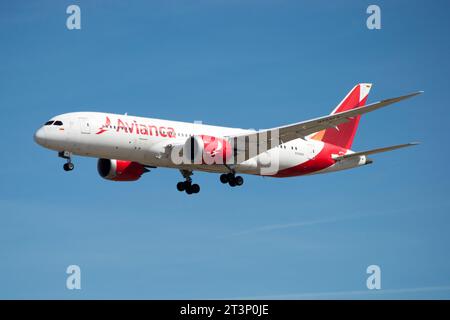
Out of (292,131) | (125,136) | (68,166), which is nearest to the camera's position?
(68,166)

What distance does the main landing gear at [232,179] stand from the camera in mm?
68938

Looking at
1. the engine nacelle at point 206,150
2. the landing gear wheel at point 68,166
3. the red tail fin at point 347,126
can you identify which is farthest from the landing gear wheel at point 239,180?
the landing gear wheel at point 68,166

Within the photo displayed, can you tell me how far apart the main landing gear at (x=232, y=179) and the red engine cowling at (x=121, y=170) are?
5878 millimetres

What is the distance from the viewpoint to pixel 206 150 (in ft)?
215

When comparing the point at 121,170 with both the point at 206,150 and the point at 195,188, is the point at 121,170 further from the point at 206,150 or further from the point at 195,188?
the point at 206,150

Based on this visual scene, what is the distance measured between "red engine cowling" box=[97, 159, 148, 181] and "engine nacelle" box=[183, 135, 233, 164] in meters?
6.58

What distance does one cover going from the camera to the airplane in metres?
63.2

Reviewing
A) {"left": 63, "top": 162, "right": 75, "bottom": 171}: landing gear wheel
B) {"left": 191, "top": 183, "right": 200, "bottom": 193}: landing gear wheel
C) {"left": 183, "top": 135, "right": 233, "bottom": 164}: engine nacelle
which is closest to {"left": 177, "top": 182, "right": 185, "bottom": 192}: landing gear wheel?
{"left": 191, "top": 183, "right": 200, "bottom": 193}: landing gear wheel

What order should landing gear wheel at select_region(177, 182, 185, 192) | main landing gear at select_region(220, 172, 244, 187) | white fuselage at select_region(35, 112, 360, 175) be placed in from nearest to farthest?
white fuselage at select_region(35, 112, 360, 175) → main landing gear at select_region(220, 172, 244, 187) → landing gear wheel at select_region(177, 182, 185, 192)

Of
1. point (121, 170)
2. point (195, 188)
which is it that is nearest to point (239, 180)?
point (195, 188)

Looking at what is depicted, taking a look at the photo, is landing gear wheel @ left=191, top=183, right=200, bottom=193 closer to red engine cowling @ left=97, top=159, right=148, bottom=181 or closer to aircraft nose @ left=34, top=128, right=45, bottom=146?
red engine cowling @ left=97, top=159, right=148, bottom=181

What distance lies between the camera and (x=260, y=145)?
68562 millimetres

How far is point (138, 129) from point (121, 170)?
6.77 meters

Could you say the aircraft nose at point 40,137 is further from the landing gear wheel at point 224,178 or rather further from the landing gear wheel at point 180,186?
the landing gear wheel at point 224,178
